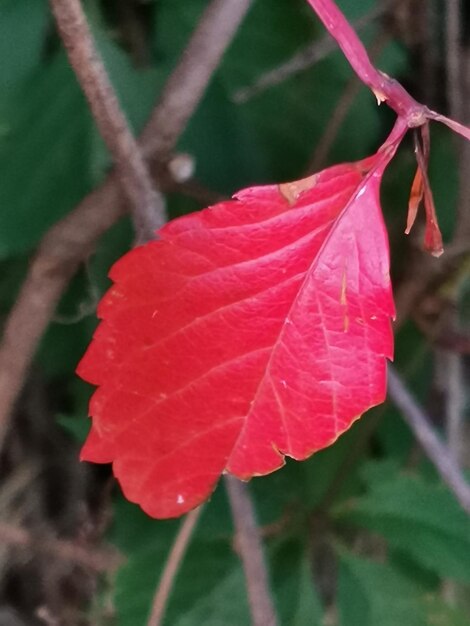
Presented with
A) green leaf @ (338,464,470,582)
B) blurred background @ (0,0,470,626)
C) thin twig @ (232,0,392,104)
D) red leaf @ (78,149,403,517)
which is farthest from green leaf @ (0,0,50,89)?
green leaf @ (338,464,470,582)

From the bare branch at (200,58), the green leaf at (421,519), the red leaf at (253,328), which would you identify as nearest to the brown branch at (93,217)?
the bare branch at (200,58)

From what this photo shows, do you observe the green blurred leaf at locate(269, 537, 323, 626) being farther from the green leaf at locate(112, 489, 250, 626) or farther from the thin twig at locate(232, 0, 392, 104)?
the thin twig at locate(232, 0, 392, 104)

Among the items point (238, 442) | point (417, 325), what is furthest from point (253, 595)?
point (417, 325)

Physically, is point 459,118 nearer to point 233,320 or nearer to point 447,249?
point 447,249

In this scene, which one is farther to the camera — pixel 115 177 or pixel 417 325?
pixel 417 325

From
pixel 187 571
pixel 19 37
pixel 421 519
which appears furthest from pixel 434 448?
pixel 19 37
